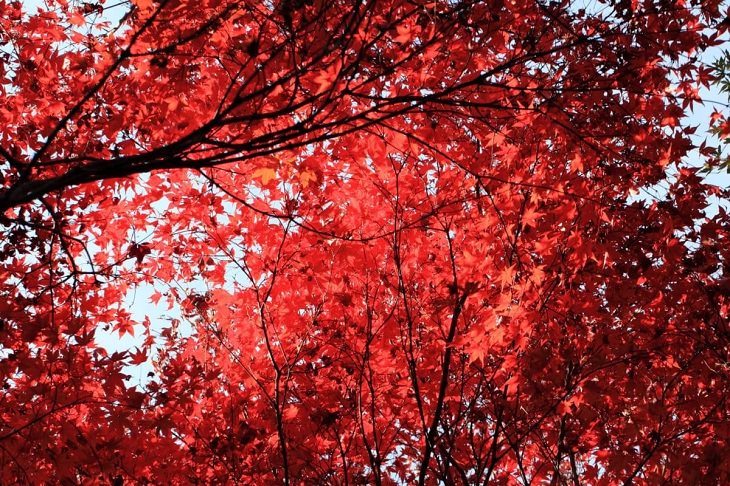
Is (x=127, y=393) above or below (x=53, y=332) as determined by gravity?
Answer: below

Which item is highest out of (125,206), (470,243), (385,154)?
(125,206)

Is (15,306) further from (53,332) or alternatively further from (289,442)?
(289,442)

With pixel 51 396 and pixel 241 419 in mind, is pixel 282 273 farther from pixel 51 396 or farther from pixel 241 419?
pixel 51 396

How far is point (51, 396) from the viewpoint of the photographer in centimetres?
413

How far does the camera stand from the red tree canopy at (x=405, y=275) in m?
4.03

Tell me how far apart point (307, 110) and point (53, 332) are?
2047 millimetres

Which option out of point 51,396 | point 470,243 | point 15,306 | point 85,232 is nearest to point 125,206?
point 85,232

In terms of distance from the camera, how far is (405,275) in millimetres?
4664

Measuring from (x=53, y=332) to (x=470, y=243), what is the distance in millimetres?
2742

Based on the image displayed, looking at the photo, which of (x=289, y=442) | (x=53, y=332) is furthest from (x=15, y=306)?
(x=289, y=442)

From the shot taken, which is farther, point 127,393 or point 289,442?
point 289,442

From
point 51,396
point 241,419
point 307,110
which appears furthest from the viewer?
point 241,419

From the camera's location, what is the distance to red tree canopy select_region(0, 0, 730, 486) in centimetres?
403

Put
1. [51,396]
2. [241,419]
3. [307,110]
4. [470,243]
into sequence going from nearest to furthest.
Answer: [307,110] → [51,396] → [470,243] → [241,419]
